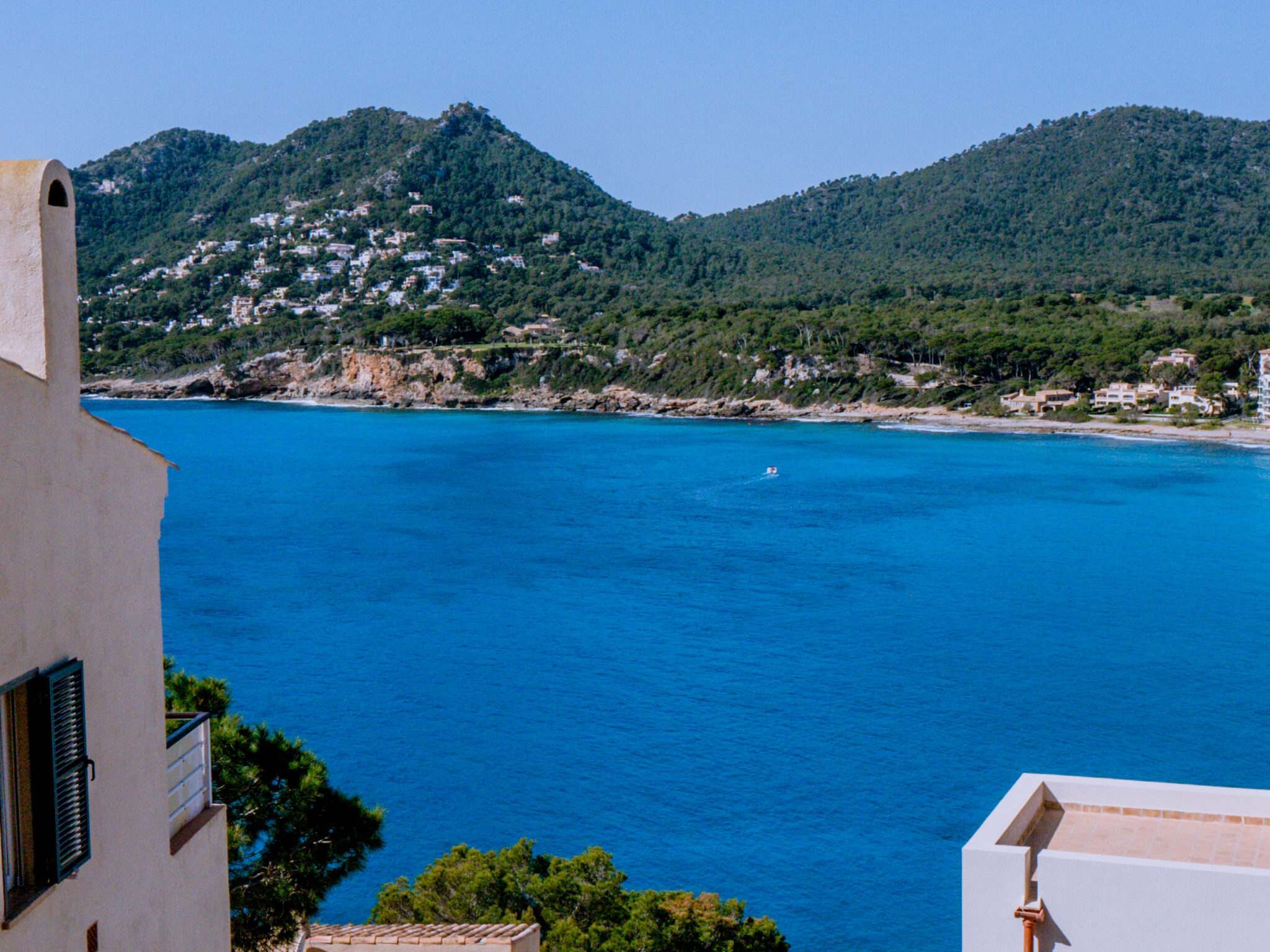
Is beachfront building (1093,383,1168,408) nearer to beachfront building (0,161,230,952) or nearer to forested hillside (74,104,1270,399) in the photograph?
forested hillside (74,104,1270,399)

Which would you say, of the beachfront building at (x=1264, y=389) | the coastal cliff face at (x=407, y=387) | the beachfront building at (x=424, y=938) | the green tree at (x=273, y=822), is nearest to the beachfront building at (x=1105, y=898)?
the beachfront building at (x=424, y=938)

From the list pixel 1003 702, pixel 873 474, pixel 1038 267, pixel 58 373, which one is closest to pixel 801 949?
pixel 1003 702

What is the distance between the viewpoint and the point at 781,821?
51.6 feet

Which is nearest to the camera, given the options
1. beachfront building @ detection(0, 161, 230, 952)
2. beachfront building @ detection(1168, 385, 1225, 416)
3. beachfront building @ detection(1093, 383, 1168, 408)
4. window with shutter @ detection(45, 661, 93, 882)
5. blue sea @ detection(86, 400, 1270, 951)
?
beachfront building @ detection(0, 161, 230, 952)

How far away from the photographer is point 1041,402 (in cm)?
6619

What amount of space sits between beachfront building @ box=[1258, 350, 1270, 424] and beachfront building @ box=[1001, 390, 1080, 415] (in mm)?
9245

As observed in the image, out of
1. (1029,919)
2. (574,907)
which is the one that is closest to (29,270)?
(1029,919)

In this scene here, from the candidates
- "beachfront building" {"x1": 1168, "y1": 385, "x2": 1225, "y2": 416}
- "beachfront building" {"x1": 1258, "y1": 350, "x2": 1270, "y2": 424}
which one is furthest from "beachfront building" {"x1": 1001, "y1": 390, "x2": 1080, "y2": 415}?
"beachfront building" {"x1": 1258, "y1": 350, "x2": 1270, "y2": 424}

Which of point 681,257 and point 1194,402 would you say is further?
point 681,257

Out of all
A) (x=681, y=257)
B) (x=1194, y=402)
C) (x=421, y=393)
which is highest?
(x=681, y=257)

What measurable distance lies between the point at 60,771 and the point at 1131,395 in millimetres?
67558

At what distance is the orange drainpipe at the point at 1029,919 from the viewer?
14.2 feet

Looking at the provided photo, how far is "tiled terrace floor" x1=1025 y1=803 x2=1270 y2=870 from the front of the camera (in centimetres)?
490

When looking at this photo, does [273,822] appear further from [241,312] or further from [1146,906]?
[241,312]
